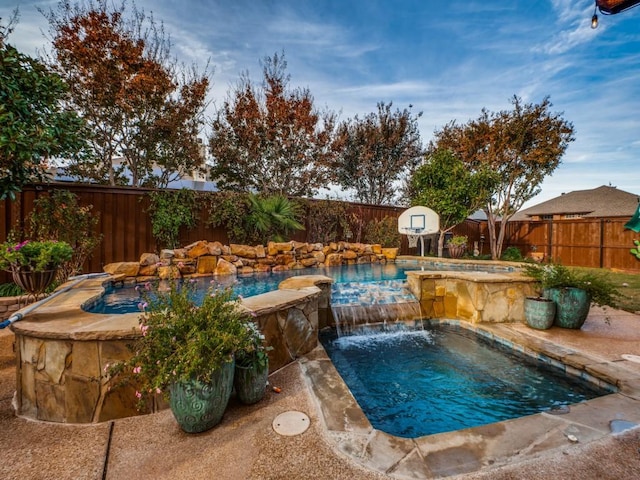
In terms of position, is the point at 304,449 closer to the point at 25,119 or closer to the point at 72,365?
A: the point at 72,365

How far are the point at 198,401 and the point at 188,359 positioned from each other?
0.29 meters

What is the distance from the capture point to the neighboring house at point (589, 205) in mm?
13961

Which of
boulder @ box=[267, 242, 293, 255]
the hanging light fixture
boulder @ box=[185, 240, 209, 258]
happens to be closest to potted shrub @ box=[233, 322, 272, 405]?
the hanging light fixture

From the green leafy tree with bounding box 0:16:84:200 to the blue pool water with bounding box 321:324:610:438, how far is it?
4218mm

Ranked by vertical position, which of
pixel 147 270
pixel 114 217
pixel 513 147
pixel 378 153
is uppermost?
pixel 378 153

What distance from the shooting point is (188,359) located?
1585 millimetres

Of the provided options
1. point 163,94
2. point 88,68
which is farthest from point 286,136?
point 88,68

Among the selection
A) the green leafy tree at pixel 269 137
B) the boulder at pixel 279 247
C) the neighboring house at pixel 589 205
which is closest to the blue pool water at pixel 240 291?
the boulder at pixel 279 247

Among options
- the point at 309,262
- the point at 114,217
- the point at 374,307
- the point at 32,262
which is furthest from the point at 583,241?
the point at 114,217

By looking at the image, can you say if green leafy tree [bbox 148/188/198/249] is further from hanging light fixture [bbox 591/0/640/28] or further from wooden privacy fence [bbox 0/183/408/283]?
hanging light fixture [bbox 591/0/640/28]

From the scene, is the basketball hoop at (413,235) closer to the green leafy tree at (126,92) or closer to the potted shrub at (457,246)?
the potted shrub at (457,246)

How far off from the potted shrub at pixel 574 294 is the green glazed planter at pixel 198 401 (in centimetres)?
397

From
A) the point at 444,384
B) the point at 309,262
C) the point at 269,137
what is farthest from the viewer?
the point at 269,137

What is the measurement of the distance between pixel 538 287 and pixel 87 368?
16.6 ft
